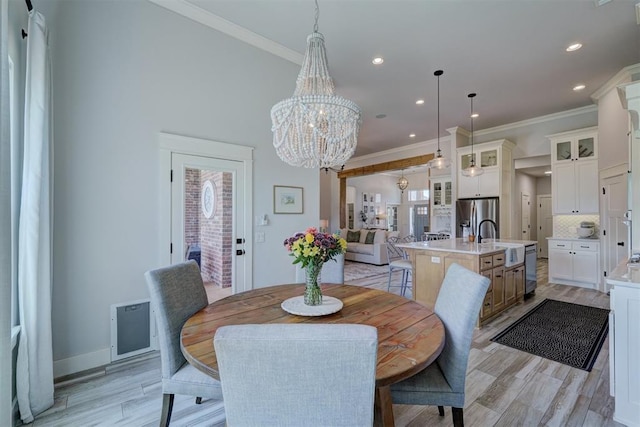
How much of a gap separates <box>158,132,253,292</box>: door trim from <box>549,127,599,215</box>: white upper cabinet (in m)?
5.79

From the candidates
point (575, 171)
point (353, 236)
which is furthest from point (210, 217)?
point (575, 171)

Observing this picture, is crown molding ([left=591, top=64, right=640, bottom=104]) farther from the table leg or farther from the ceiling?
the table leg

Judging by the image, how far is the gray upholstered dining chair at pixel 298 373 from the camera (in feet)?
2.63

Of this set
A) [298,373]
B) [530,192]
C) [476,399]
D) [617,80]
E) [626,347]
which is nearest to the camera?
[298,373]

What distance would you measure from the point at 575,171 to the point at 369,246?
453 centimetres

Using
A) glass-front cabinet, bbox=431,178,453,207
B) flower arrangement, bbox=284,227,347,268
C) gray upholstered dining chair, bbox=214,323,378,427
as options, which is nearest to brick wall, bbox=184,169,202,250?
flower arrangement, bbox=284,227,347,268

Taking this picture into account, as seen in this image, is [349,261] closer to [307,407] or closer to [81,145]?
[81,145]

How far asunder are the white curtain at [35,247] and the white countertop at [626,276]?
148 inches

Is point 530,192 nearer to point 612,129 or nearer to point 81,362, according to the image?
point 612,129

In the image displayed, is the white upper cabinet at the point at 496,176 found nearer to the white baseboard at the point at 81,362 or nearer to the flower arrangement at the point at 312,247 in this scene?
the flower arrangement at the point at 312,247

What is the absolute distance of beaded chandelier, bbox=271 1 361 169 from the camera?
6.24 ft

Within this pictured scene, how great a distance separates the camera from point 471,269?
11.0 feet

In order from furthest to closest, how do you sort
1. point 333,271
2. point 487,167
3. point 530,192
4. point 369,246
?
point 530,192, point 369,246, point 487,167, point 333,271

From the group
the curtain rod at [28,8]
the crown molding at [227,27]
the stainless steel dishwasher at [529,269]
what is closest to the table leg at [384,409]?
the curtain rod at [28,8]
